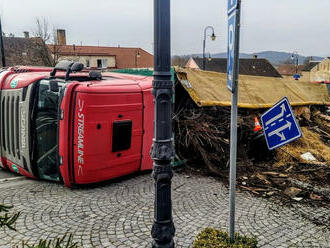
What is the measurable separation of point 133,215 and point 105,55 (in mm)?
38990

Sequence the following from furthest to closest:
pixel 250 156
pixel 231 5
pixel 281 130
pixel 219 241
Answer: pixel 250 156, pixel 281 130, pixel 219 241, pixel 231 5

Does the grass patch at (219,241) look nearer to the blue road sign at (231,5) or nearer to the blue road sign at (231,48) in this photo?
the blue road sign at (231,48)

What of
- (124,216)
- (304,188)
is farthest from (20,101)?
(304,188)

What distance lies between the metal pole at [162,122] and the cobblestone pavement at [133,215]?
1223 millimetres

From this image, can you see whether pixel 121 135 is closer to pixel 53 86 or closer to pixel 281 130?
pixel 53 86

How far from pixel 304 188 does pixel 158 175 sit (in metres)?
3.93

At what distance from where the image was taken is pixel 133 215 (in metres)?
4.37

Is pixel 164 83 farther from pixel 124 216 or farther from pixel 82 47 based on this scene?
pixel 82 47

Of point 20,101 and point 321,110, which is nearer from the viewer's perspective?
point 20,101

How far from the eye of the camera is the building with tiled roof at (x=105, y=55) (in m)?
38.8

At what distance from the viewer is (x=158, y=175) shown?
252 cm

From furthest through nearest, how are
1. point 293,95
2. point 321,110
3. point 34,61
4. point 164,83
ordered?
point 34,61
point 321,110
point 293,95
point 164,83

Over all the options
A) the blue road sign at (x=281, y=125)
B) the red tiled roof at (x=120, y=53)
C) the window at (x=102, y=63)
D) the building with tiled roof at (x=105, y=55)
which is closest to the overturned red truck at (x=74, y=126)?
the blue road sign at (x=281, y=125)

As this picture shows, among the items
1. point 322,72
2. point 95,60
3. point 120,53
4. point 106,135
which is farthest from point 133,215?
point 322,72
